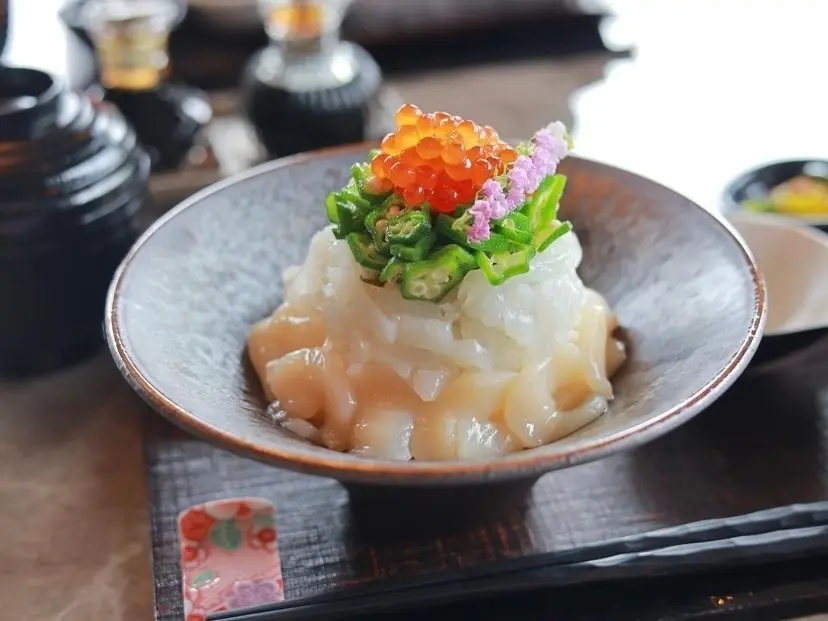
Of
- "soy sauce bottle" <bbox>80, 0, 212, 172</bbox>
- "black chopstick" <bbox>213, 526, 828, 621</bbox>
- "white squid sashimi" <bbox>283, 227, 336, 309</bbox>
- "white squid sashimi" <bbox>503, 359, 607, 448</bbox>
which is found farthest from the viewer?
"soy sauce bottle" <bbox>80, 0, 212, 172</bbox>

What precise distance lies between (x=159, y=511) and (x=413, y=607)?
41cm

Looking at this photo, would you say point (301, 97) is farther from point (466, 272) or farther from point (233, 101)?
point (466, 272)

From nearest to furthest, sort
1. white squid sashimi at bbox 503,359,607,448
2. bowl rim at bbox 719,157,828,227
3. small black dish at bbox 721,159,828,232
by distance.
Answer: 1. white squid sashimi at bbox 503,359,607,448
2. bowl rim at bbox 719,157,828,227
3. small black dish at bbox 721,159,828,232

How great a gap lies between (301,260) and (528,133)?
0.97 m

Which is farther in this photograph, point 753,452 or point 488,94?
point 488,94

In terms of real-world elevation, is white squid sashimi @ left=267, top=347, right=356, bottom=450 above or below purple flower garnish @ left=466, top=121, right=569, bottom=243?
below

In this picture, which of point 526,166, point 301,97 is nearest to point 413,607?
point 526,166

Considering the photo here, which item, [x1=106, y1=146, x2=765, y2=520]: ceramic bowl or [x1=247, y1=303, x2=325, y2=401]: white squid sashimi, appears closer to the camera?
[x1=106, y1=146, x2=765, y2=520]: ceramic bowl

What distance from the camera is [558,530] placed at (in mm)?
1218

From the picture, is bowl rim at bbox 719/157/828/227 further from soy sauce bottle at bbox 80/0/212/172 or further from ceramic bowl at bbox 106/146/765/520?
soy sauce bottle at bbox 80/0/212/172

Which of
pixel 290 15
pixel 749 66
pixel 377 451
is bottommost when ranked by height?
pixel 749 66

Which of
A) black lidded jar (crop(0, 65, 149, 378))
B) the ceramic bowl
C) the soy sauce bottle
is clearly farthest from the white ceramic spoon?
the soy sauce bottle

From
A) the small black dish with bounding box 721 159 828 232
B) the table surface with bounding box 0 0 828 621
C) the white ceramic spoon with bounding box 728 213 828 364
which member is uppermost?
the white ceramic spoon with bounding box 728 213 828 364

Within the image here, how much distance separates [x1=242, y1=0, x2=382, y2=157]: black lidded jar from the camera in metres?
2.06
